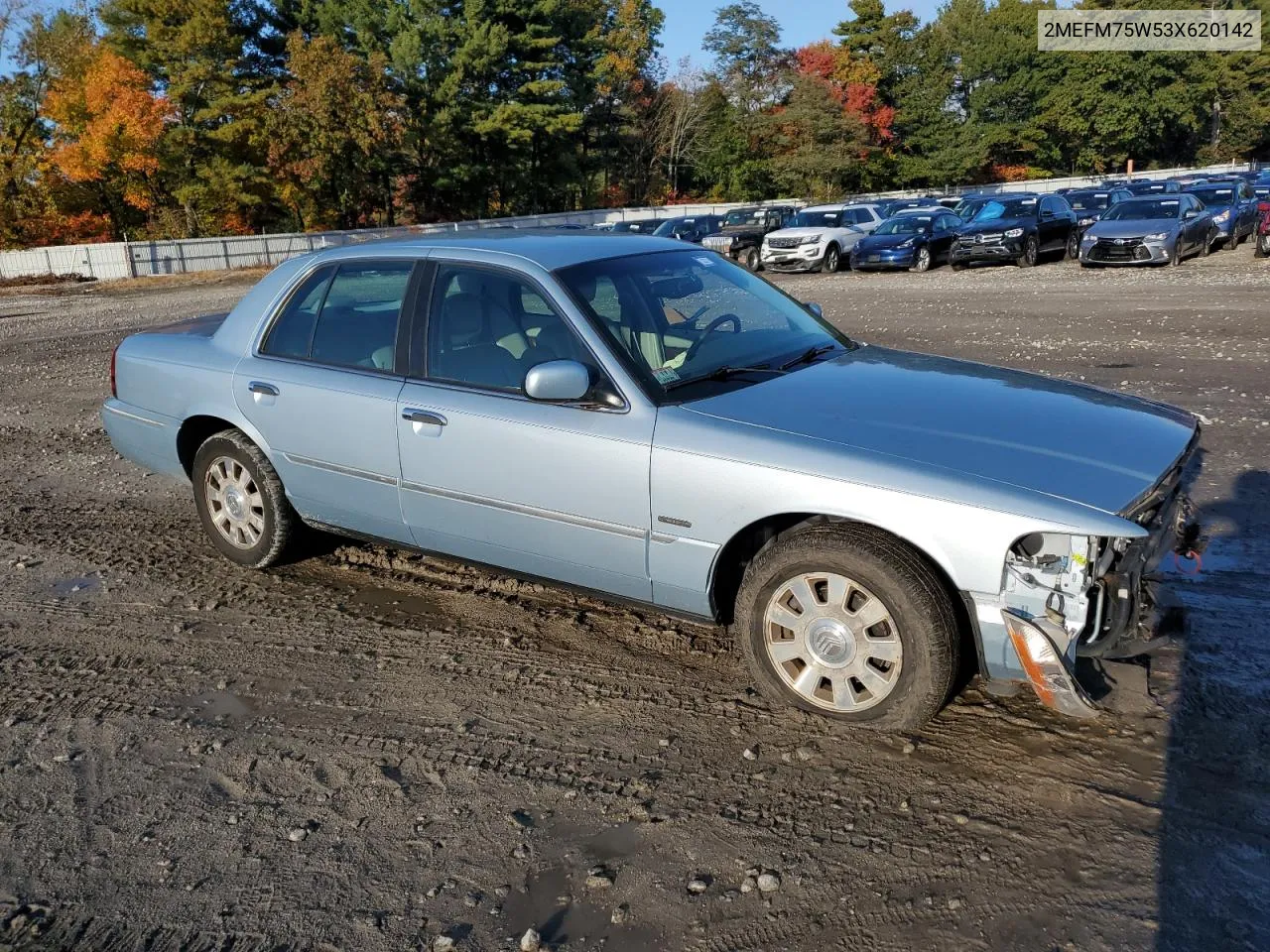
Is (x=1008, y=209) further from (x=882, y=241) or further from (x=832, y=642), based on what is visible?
(x=832, y=642)

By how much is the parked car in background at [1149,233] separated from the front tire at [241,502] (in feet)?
62.8

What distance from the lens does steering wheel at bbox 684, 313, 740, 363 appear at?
436 cm

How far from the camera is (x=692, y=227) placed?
30828 millimetres

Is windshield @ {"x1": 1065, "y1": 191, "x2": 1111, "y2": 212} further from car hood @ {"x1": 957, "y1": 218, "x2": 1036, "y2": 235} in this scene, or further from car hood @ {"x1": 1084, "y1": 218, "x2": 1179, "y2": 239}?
car hood @ {"x1": 1084, "y1": 218, "x2": 1179, "y2": 239}

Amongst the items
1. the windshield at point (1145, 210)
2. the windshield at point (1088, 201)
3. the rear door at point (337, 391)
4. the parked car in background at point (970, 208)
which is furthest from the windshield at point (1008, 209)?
the rear door at point (337, 391)

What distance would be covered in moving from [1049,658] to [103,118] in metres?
47.2

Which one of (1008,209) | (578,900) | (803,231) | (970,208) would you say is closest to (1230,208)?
(1008,209)

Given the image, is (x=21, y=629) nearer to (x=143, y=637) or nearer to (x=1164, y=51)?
(x=143, y=637)

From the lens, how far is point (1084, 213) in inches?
1172

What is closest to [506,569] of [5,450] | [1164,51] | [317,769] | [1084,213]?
[317,769]

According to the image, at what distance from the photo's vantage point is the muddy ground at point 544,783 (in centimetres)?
286

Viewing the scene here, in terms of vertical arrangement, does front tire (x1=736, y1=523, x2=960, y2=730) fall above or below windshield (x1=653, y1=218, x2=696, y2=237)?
below

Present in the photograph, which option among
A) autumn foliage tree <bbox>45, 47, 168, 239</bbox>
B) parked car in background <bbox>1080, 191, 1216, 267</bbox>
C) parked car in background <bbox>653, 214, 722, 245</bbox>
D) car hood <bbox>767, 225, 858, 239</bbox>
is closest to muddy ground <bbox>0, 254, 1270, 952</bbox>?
parked car in background <bbox>1080, 191, 1216, 267</bbox>

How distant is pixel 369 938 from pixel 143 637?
2.59m
